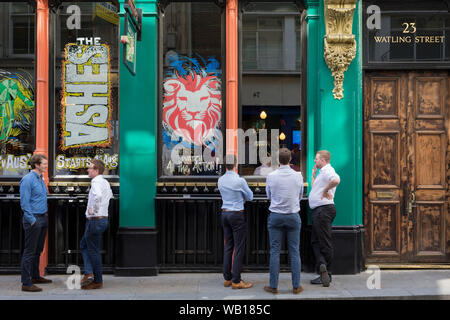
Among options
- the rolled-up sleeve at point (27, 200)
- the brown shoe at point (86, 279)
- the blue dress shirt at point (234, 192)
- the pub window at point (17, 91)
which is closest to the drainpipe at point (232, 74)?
the blue dress shirt at point (234, 192)

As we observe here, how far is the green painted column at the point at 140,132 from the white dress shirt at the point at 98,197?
93cm

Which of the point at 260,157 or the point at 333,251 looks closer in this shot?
the point at 333,251

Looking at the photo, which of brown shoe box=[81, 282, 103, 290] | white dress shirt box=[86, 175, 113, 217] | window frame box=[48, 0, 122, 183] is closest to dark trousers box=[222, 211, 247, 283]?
white dress shirt box=[86, 175, 113, 217]

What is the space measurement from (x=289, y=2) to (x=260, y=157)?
2644 mm

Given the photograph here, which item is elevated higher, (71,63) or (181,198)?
(71,63)

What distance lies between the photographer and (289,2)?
8.49 meters

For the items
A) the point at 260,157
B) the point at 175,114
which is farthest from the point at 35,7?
the point at 260,157

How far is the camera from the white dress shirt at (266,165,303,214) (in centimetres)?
670

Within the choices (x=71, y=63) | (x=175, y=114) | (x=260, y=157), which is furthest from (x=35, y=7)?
(x=260, y=157)

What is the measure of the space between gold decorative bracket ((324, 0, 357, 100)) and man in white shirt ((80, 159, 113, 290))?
3891 millimetres

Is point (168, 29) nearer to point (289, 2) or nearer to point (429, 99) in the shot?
point (289, 2)

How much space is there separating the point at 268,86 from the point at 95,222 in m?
3.54

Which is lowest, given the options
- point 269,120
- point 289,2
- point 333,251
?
A: point 333,251

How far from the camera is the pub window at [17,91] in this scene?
8.39m
